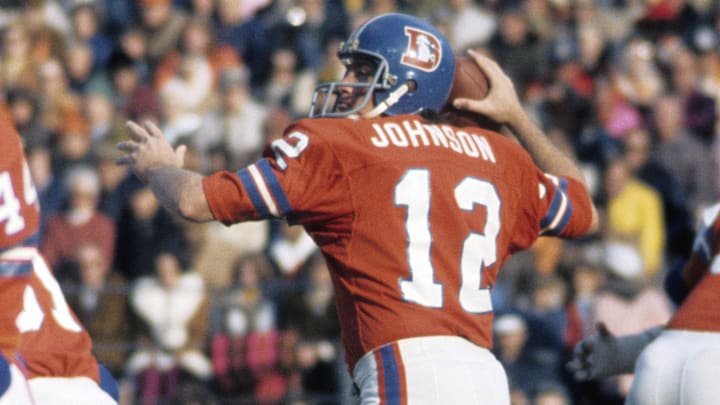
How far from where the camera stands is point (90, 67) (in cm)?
1227

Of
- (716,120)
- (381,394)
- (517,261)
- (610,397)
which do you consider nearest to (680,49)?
(716,120)

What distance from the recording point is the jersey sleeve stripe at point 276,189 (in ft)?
13.9

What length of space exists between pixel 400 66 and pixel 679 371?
148 cm

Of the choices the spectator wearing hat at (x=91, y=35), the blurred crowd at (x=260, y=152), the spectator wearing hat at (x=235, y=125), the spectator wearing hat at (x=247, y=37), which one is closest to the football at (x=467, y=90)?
the blurred crowd at (x=260, y=152)

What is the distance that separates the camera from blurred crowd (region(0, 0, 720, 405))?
Result: 30.7 feet

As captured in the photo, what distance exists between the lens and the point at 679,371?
4855 millimetres

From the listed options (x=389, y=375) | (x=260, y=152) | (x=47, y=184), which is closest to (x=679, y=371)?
(x=389, y=375)

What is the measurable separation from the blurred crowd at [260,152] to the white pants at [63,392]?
134 inches

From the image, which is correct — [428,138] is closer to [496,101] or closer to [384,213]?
[384,213]

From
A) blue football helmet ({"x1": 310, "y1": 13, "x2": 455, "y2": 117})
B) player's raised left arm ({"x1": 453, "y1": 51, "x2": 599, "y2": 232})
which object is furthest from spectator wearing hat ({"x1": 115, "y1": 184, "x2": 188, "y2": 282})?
blue football helmet ({"x1": 310, "y1": 13, "x2": 455, "y2": 117})

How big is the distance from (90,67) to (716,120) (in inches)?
219

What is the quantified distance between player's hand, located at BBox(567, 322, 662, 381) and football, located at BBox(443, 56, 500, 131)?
3.45 feet

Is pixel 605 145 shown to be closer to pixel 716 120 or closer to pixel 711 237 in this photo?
pixel 716 120

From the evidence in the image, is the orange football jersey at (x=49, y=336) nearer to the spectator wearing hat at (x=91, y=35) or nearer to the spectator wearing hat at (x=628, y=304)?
the spectator wearing hat at (x=628, y=304)
